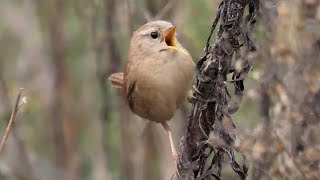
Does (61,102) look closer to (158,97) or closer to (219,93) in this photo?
(158,97)

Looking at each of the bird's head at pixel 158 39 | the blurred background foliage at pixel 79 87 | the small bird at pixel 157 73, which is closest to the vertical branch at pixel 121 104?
the blurred background foliage at pixel 79 87

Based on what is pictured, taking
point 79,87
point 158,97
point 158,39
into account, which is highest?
point 158,39

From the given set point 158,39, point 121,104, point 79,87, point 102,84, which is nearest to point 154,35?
point 158,39

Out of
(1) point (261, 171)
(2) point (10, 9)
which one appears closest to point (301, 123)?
(1) point (261, 171)

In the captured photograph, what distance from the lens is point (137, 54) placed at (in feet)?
10.8

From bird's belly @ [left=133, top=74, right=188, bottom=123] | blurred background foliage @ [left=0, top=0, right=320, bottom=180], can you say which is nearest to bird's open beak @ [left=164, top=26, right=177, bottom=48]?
bird's belly @ [left=133, top=74, right=188, bottom=123]

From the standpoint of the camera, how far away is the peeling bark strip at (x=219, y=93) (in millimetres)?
2117

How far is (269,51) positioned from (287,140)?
22 cm

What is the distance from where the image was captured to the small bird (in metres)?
3.05

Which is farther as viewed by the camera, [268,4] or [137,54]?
[137,54]

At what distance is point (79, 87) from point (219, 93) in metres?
2.59

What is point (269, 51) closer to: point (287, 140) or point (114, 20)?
point (287, 140)

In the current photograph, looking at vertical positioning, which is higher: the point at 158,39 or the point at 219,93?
the point at 219,93

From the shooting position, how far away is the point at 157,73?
3131 millimetres
